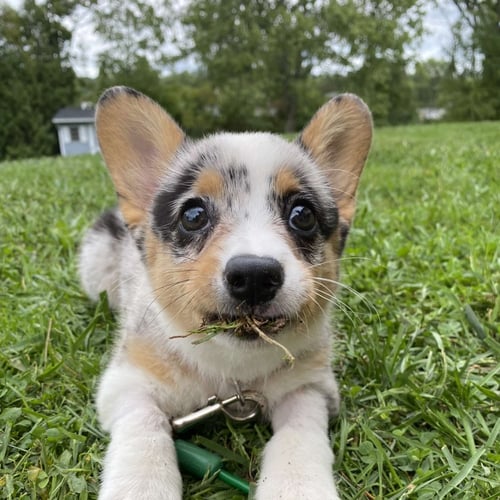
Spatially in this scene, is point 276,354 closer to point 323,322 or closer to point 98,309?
point 323,322

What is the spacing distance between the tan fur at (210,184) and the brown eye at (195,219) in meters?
0.08

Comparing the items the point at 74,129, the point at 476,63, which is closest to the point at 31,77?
the point at 74,129

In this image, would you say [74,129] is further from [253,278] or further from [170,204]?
[253,278]

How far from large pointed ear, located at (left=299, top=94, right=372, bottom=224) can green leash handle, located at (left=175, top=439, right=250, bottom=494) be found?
63.2 inches

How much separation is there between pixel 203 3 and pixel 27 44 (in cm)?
1311

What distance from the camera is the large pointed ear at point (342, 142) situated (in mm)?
3379

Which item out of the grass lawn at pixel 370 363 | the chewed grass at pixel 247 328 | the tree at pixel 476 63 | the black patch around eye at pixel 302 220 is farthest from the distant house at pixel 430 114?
the chewed grass at pixel 247 328

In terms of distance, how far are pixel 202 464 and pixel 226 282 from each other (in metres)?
0.84

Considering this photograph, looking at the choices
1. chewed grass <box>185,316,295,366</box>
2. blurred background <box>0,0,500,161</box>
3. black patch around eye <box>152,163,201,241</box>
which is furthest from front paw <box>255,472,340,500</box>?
blurred background <box>0,0,500,161</box>

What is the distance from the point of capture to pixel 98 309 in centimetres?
390

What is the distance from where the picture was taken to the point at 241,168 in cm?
287

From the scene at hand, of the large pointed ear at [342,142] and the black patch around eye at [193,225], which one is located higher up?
the large pointed ear at [342,142]

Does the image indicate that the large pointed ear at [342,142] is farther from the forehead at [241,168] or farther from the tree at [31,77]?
the tree at [31,77]

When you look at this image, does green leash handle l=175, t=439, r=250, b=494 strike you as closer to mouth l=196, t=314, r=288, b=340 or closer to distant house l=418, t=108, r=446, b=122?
mouth l=196, t=314, r=288, b=340
